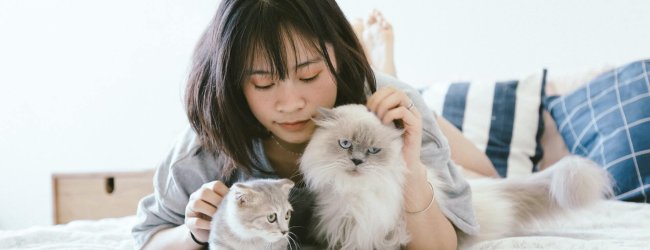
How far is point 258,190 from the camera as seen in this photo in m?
1.10

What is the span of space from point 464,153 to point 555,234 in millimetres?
580

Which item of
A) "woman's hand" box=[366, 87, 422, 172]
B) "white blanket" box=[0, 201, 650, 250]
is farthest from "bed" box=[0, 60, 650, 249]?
"woman's hand" box=[366, 87, 422, 172]

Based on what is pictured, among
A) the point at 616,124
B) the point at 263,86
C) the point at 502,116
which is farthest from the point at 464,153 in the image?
the point at 263,86

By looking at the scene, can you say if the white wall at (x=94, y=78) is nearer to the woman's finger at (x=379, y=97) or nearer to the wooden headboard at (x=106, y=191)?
the wooden headboard at (x=106, y=191)

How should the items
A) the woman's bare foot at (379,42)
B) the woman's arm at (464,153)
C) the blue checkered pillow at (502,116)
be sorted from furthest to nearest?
the woman's bare foot at (379,42) < the blue checkered pillow at (502,116) < the woman's arm at (464,153)

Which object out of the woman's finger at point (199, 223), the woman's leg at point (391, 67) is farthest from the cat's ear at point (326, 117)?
the woman's leg at point (391, 67)

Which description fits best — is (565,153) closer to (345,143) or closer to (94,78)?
(345,143)

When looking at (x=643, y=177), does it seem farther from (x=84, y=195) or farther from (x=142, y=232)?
(x=84, y=195)

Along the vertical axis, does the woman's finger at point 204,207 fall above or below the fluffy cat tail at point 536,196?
above

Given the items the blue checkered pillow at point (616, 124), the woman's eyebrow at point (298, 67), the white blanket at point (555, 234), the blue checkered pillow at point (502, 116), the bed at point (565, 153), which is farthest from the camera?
the blue checkered pillow at point (502, 116)

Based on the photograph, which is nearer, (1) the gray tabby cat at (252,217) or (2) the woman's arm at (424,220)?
(1) the gray tabby cat at (252,217)

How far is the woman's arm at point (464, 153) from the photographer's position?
1988 mm

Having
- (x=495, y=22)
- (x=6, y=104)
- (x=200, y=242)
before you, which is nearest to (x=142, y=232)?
(x=200, y=242)

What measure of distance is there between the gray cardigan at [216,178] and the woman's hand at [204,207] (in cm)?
17
